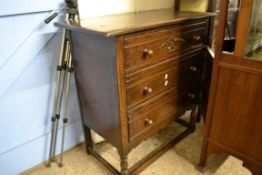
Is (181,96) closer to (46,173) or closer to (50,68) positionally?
(50,68)

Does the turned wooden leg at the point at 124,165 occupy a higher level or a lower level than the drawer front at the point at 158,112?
lower

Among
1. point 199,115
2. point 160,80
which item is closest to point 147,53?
point 160,80

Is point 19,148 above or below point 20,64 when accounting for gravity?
below

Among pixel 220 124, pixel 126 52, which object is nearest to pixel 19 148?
pixel 126 52

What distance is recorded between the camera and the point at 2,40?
1.23m

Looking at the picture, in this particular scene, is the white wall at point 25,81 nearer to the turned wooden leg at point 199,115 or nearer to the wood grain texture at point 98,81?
the wood grain texture at point 98,81

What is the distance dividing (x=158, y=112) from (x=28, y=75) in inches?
35.0

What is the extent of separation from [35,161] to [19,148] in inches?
7.0

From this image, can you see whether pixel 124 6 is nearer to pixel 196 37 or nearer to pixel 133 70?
pixel 196 37

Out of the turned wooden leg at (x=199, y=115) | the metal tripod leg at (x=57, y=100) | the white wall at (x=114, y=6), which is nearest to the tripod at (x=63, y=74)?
the metal tripod leg at (x=57, y=100)

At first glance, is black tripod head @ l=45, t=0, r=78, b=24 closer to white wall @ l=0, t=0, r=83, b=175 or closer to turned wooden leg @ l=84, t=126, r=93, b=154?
white wall @ l=0, t=0, r=83, b=175

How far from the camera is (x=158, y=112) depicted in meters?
1.40

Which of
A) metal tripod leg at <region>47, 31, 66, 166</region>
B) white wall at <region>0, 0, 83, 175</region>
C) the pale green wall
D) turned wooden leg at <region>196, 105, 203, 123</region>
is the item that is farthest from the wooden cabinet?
white wall at <region>0, 0, 83, 175</region>

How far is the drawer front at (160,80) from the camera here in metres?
1.19
